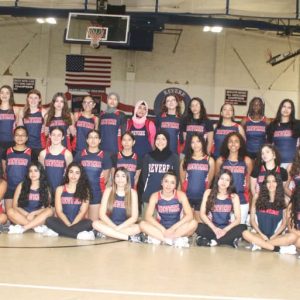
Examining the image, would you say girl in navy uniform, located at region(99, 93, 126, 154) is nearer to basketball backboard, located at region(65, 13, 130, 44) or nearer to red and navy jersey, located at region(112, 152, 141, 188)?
red and navy jersey, located at region(112, 152, 141, 188)

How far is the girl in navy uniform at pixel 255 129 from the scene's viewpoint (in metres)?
7.80

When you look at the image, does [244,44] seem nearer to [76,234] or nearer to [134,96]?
[134,96]

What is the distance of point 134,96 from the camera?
17.1m

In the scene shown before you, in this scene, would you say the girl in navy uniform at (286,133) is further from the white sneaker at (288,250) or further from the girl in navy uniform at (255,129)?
the white sneaker at (288,250)

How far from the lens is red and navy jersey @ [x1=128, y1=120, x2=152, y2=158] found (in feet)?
25.8

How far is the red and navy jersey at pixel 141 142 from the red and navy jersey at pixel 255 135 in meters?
1.49

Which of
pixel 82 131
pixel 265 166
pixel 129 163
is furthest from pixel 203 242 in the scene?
pixel 82 131

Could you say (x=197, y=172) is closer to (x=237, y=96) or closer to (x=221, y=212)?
(x=221, y=212)

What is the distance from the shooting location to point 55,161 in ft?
24.4

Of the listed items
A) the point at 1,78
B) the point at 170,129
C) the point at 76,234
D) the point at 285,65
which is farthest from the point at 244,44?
the point at 76,234

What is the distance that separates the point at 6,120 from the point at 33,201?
137cm

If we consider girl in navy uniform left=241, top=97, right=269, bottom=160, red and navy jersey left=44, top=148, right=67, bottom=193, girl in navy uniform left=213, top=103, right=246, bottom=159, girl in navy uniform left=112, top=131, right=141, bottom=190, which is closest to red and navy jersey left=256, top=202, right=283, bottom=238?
girl in navy uniform left=241, top=97, right=269, bottom=160

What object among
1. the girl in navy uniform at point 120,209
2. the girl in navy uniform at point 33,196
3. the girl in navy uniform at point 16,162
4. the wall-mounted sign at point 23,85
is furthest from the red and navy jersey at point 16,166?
the wall-mounted sign at point 23,85

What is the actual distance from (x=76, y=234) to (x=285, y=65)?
12.2 m
